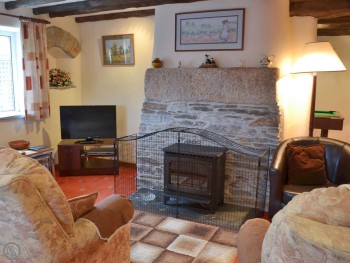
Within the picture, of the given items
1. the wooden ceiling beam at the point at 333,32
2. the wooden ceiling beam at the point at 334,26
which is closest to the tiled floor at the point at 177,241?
the wooden ceiling beam at the point at 334,26

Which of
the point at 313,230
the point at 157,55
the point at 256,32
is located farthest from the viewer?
the point at 157,55

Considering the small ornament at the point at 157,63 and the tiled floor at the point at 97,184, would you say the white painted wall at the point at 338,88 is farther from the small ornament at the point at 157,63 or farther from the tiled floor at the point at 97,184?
the tiled floor at the point at 97,184

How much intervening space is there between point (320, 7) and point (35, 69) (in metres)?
3.68

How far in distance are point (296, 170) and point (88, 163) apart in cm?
328

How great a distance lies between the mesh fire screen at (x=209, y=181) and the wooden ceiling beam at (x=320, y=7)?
1.62 metres

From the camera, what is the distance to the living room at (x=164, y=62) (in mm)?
3570

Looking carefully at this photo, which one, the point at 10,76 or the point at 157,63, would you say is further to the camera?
the point at 10,76

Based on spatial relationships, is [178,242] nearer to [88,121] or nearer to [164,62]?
[164,62]

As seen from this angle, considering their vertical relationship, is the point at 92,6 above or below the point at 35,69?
above

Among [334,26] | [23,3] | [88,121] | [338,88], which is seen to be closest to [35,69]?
[23,3]

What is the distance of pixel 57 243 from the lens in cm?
159

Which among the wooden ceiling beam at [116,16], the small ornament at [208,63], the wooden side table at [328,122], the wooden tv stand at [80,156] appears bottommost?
the wooden tv stand at [80,156]

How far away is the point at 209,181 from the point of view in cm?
349

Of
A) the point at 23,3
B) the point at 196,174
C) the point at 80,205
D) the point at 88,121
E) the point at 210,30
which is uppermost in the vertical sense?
the point at 23,3
